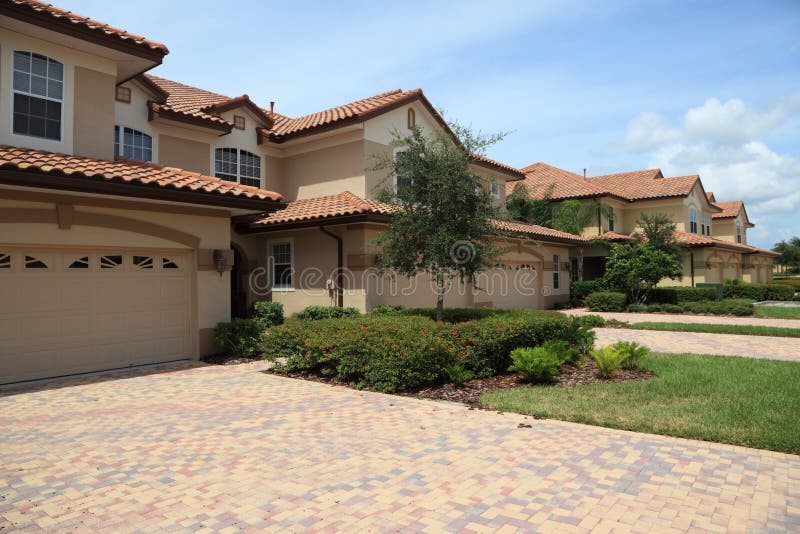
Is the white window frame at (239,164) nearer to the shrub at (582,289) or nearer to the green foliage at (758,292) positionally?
the shrub at (582,289)

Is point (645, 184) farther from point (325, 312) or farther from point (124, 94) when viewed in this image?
point (124, 94)

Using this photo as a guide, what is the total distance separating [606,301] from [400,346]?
17676 mm

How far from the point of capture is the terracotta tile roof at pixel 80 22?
31.6 feet

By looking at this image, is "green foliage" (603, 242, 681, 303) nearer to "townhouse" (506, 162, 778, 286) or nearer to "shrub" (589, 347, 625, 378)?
"townhouse" (506, 162, 778, 286)

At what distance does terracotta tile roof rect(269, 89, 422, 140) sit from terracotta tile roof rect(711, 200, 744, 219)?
35730 mm

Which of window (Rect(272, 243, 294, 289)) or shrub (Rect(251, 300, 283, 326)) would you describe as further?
window (Rect(272, 243, 294, 289))

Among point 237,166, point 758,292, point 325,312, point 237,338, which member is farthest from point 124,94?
point 758,292

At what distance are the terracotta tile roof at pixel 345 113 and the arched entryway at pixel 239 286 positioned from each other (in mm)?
4393

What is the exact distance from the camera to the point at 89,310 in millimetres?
9797

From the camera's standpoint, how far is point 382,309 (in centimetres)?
1388

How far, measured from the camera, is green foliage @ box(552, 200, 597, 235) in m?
28.9

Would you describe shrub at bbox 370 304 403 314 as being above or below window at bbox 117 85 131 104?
below

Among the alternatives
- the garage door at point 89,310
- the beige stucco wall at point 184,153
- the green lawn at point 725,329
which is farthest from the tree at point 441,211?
the green lawn at point 725,329

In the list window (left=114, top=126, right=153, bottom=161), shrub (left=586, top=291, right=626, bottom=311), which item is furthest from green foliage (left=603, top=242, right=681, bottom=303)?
window (left=114, top=126, right=153, bottom=161)
